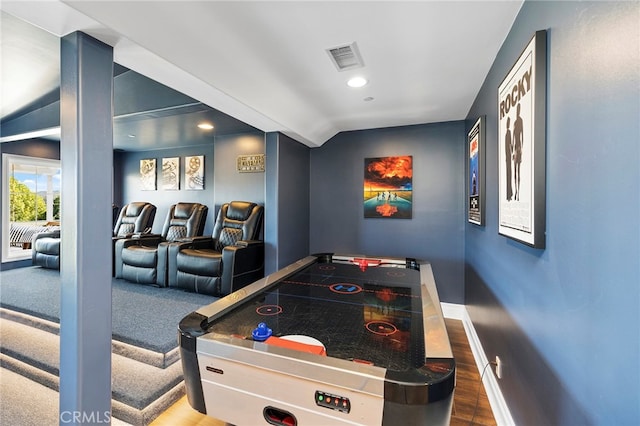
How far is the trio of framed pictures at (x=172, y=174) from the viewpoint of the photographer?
5.34m

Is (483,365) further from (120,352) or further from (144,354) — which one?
(120,352)

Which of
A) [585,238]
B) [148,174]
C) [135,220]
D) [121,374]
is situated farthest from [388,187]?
[148,174]

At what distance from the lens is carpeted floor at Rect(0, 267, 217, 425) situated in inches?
67.6

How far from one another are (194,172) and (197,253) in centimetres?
252

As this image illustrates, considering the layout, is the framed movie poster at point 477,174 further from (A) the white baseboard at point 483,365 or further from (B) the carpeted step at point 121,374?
(B) the carpeted step at point 121,374

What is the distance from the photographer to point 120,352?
7.12 ft

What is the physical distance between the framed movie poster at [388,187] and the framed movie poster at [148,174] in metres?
4.65

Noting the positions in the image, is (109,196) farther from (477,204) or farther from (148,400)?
(477,204)

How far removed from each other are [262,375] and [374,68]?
2.17 metres

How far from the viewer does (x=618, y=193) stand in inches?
28.6

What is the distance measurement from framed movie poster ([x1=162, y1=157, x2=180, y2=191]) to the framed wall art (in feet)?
0.70

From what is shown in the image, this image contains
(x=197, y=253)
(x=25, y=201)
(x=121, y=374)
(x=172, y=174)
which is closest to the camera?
(x=121, y=374)

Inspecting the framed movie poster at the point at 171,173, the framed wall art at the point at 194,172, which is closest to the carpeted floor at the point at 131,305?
the framed wall art at the point at 194,172

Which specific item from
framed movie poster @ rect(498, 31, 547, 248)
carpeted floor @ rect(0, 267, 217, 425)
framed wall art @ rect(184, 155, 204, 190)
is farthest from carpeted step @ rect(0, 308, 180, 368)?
framed wall art @ rect(184, 155, 204, 190)
